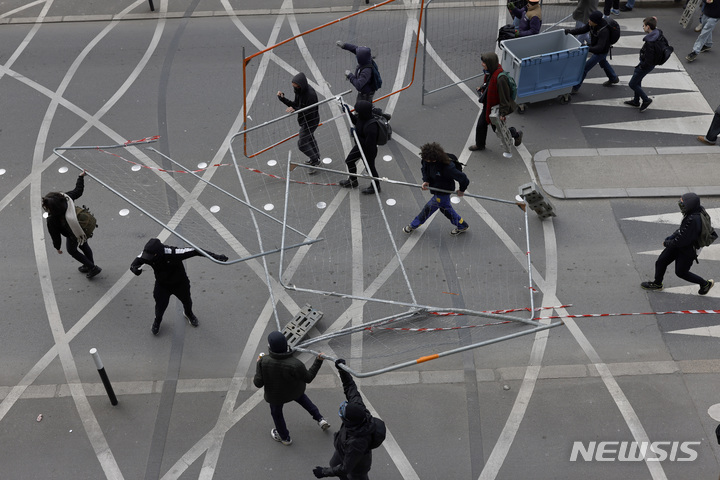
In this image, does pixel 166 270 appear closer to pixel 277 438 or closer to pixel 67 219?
pixel 67 219

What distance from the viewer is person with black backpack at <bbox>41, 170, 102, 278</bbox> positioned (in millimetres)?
8219

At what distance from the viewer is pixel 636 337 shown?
8.22m

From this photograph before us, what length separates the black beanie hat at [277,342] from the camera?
6.23 m

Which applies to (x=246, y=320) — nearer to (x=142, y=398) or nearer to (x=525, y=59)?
(x=142, y=398)

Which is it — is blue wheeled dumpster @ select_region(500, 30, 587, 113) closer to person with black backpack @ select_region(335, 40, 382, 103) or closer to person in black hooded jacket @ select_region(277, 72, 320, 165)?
person with black backpack @ select_region(335, 40, 382, 103)

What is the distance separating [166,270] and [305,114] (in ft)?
12.3

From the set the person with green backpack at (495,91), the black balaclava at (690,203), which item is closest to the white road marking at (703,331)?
the black balaclava at (690,203)

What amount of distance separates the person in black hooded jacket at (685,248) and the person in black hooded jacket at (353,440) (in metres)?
4.51

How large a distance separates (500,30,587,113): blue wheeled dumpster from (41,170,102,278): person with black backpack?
7.10 m

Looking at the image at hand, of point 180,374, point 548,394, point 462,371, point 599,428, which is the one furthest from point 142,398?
point 599,428

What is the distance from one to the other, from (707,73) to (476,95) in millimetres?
4289

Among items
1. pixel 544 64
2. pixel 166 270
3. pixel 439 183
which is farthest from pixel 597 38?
pixel 166 270

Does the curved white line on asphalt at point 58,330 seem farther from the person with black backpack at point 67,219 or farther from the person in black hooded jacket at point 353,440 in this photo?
the person in black hooded jacket at point 353,440

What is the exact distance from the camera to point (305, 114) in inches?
411
